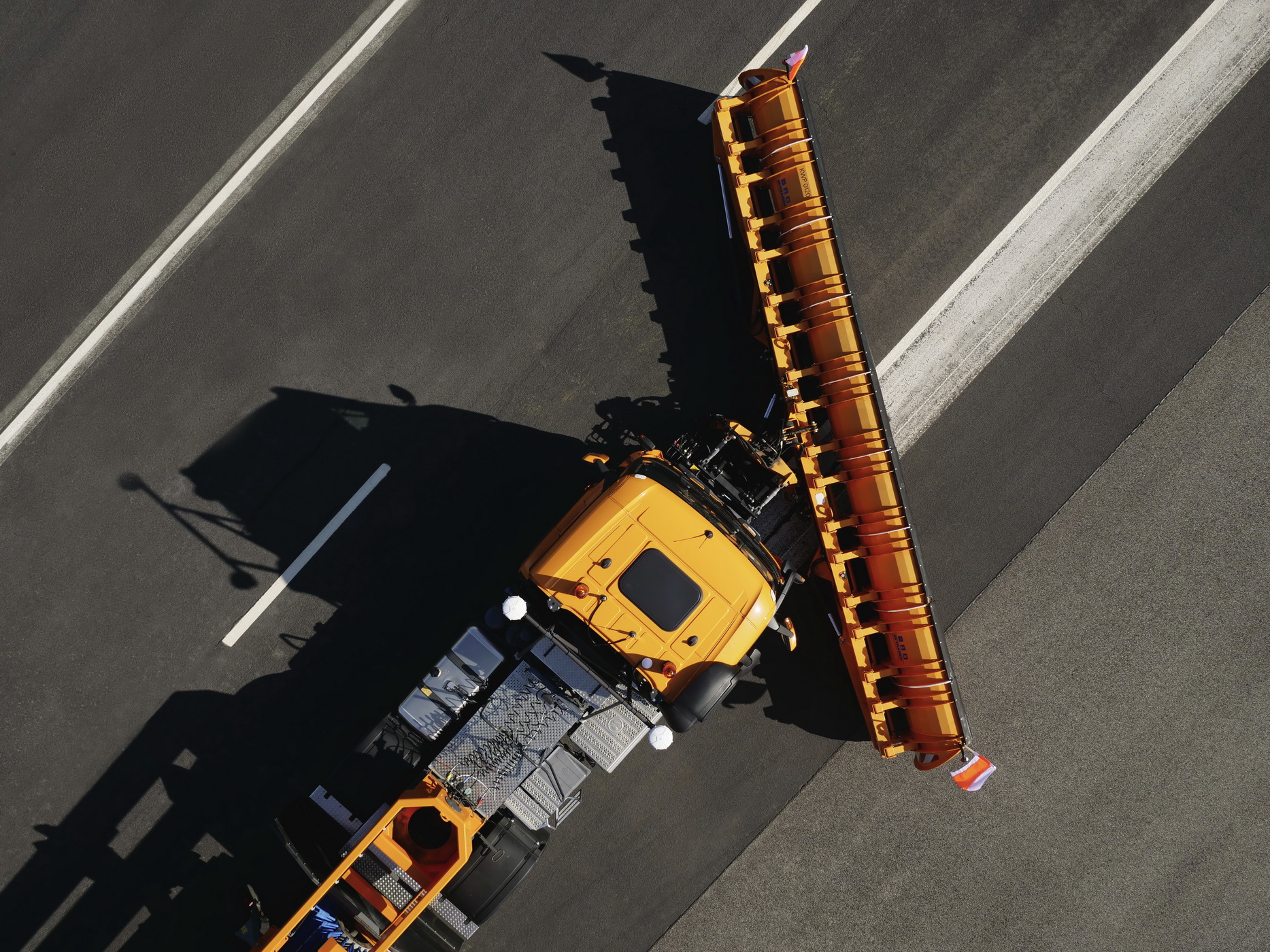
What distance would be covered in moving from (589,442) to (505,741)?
3.87m

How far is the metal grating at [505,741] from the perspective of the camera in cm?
826

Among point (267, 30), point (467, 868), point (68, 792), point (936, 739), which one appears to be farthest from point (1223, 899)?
point (267, 30)

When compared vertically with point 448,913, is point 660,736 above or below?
above

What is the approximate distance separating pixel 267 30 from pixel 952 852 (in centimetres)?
1430

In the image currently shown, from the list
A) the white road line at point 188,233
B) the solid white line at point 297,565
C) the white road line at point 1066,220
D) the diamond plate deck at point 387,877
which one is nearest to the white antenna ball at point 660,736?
the diamond plate deck at point 387,877

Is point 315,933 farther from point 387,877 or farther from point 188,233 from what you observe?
point 188,233

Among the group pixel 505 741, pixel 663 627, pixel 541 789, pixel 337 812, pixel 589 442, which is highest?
pixel 589 442

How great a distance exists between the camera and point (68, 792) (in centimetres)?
952

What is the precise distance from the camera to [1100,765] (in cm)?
988

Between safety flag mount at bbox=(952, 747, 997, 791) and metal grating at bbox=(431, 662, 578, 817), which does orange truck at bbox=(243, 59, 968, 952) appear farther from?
safety flag mount at bbox=(952, 747, 997, 791)

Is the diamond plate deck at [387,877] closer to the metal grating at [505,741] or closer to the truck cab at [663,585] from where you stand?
the metal grating at [505,741]

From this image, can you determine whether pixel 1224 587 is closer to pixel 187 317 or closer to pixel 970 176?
pixel 970 176

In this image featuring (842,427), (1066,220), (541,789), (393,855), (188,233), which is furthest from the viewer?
(1066,220)

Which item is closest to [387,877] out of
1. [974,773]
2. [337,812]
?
[337,812]
